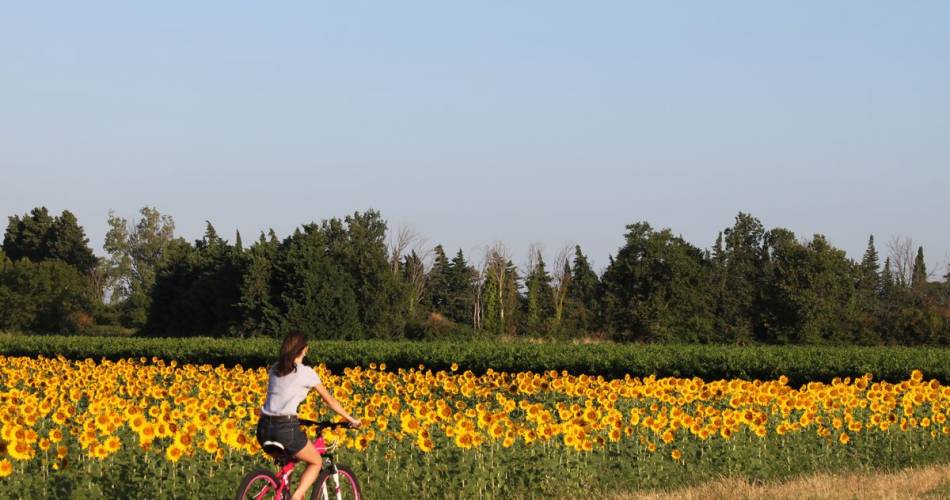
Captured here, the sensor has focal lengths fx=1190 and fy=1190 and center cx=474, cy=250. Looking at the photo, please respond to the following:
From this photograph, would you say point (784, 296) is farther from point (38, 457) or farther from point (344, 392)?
point (38, 457)

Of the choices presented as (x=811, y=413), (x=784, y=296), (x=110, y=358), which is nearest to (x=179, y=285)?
(x=110, y=358)

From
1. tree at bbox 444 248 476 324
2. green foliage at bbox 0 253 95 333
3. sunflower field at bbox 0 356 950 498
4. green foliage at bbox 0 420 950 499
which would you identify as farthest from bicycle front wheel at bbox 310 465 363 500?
tree at bbox 444 248 476 324

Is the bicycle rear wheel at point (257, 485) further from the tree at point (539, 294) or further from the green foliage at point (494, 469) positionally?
the tree at point (539, 294)

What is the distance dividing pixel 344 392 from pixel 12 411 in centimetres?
515

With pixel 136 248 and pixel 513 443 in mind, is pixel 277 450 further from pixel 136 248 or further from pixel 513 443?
pixel 136 248

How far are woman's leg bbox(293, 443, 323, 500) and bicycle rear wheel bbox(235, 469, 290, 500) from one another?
188 millimetres

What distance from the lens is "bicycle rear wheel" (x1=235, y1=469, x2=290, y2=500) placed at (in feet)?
27.1

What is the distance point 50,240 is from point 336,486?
100957 millimetres

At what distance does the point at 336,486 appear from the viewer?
869 centimetres

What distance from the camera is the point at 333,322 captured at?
5072 centimetres

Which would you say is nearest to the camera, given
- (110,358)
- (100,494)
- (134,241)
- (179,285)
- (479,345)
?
(100,494)

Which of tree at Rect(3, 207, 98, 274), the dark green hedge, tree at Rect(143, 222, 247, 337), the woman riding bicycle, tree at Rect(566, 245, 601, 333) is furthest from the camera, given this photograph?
tree at Rect(3, 207, 98, 274)

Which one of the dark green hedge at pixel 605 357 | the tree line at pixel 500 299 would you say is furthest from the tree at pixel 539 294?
the dark green hedge at pixel 605 357

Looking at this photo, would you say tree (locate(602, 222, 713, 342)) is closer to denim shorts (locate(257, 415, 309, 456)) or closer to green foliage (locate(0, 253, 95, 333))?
green foliage (locate(0, 253, 95, 333))
